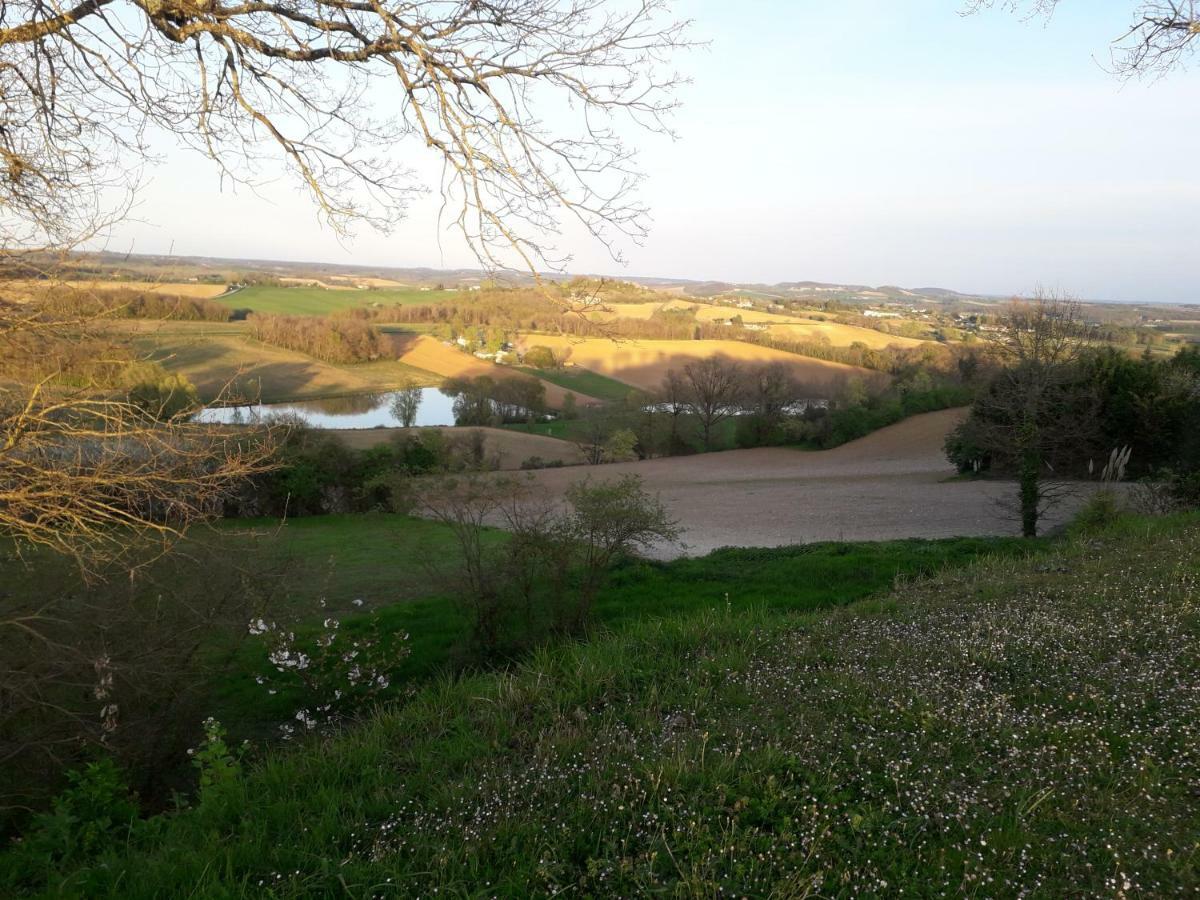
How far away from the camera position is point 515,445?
40969 mm

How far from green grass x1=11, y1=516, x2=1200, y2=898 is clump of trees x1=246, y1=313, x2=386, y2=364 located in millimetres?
49248

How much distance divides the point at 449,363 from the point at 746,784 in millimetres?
55981

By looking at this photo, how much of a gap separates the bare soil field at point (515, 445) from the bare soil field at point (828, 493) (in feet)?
8.23

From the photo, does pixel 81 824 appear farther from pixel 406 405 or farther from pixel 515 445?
pixel 406 405

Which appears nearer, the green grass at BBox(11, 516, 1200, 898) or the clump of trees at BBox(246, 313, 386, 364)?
the green grass at BBox(11, 516, 1200, 898)

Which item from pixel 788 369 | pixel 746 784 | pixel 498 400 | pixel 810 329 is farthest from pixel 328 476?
pixel 810 329

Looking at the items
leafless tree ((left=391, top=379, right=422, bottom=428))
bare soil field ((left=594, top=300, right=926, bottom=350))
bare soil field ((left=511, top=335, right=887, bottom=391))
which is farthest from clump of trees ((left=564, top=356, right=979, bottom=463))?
leafless tree ((left=391, top=379, right=422, bottom=428))

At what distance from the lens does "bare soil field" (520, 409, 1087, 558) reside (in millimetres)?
20578

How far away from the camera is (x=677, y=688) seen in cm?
447

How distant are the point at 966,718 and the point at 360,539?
1849 centimetres

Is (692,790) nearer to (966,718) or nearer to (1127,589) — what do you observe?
(966,718)

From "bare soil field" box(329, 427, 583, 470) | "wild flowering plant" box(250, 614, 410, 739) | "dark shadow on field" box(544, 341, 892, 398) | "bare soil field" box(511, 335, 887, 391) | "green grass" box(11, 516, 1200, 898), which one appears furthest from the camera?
"bare soil field" box(511, 335, 887, 391)

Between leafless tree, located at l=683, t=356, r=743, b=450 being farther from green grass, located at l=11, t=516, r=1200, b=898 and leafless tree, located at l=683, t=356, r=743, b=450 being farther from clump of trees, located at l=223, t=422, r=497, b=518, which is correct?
green grass, located at l=11, t=516, r=1200, b=898

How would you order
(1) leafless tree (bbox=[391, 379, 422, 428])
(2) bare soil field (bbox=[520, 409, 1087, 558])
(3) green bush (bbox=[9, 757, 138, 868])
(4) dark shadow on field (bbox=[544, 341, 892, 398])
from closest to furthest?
(3) green bush (bbox=[9, 757, 138, 868]), (2) bare soil field (bbox=[520, 409, 1087, 558]), (1) leafless tree (bbox=[391, 379, 422, 428]), (4) dark shadow on field (bbox=[544, 341, 892, 398])
